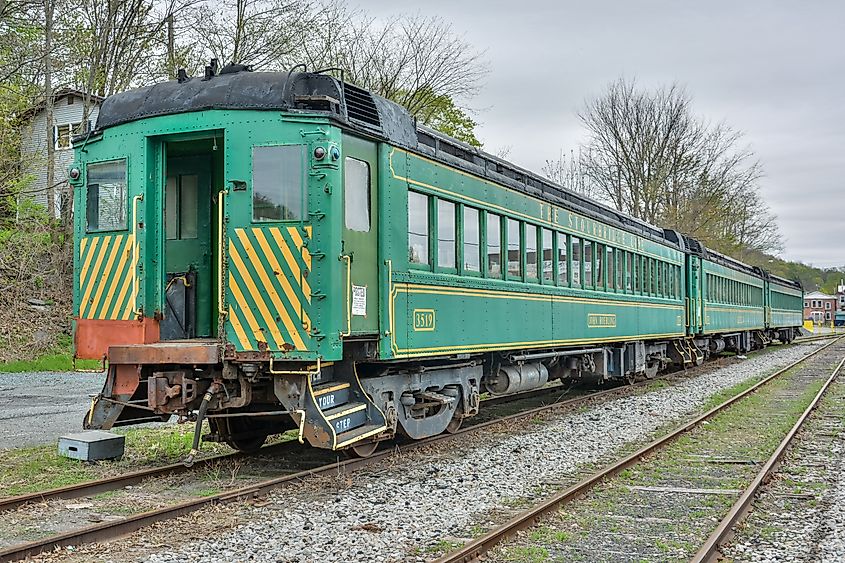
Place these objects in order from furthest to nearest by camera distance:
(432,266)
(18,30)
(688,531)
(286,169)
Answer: (18,30)
(432,266)
(286,169)
(688,531)

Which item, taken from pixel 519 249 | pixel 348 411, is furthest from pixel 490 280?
pixel 348 411

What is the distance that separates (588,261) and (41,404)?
976cm

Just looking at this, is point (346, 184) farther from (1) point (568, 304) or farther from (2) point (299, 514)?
(1) point (568, 304)

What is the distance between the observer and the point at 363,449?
28.4 feet

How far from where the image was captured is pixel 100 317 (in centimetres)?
816

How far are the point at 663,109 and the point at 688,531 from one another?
4086 centimetres

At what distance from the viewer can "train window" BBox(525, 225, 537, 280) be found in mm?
11836

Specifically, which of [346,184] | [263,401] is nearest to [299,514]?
[263,401]

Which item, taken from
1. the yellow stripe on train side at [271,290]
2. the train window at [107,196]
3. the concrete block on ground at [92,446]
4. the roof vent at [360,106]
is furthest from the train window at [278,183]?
the concrete block on ground at [92,446]

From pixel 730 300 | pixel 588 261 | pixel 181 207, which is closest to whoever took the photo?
pixel 181 207

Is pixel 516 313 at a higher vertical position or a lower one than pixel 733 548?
higher

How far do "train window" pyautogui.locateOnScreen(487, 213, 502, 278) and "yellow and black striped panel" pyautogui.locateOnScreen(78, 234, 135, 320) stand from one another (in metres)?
4.45

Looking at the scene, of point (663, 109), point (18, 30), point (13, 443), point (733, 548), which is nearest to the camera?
point (733, 548)

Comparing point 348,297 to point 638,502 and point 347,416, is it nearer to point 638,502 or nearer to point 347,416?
point 347,416
